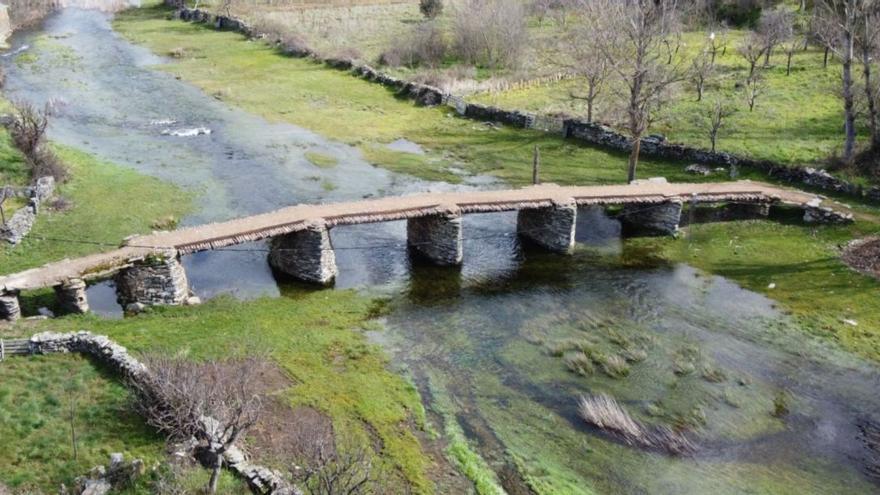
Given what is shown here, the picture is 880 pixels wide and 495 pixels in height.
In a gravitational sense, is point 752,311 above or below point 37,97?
below

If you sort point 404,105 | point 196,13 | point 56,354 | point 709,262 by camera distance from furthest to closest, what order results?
point 196,13 → point 404,105 → point 709,262 → point 56,354

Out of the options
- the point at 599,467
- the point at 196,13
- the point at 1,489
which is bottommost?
A: the point at 599,467

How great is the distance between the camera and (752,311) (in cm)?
2991

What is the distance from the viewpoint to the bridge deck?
27531mm

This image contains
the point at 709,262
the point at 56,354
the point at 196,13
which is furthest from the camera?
the point at 196,13

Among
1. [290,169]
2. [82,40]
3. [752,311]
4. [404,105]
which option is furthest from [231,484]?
[82,40]

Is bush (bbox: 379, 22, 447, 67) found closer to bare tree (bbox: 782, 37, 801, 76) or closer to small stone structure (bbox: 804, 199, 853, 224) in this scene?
bare tree (bbox: 782, 37, 801, 76)

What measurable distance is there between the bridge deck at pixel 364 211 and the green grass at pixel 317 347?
1.99 metres

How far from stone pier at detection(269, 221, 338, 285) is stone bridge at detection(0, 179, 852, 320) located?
0.04 meters

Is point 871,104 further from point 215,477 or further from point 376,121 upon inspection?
point 215,477

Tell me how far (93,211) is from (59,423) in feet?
63.0

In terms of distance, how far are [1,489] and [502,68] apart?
5614cm

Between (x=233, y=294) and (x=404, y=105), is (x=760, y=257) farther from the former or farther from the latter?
(x=404, y=105)

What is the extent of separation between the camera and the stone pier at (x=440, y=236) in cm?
3272
